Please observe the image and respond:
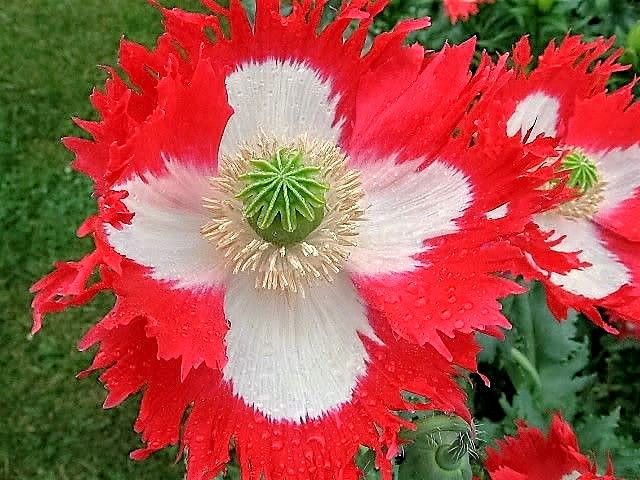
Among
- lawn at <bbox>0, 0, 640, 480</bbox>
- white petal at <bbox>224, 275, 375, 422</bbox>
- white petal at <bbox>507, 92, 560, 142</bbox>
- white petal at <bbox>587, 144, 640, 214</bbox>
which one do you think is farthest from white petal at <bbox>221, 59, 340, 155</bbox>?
lawn at <bbox>0, 0, 640, 480</bbox>

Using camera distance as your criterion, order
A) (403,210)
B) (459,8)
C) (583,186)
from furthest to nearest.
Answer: (459,8)
(583,186)
(403,210)

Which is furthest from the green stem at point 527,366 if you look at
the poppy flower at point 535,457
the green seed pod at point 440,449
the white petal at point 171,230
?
the white petal at point 171,230

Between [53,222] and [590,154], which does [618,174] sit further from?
[53,222]

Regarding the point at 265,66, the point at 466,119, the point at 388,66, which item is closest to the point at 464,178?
the point at 466,119

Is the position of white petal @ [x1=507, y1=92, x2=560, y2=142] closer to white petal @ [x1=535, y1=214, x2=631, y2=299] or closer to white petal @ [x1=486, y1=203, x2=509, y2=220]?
white petal @ [x1=535, y1=214, x2=631, y2=299]

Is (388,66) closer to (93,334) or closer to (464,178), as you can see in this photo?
(464,178)

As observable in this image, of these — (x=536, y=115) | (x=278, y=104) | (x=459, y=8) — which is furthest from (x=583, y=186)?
(x=459, y=8)
